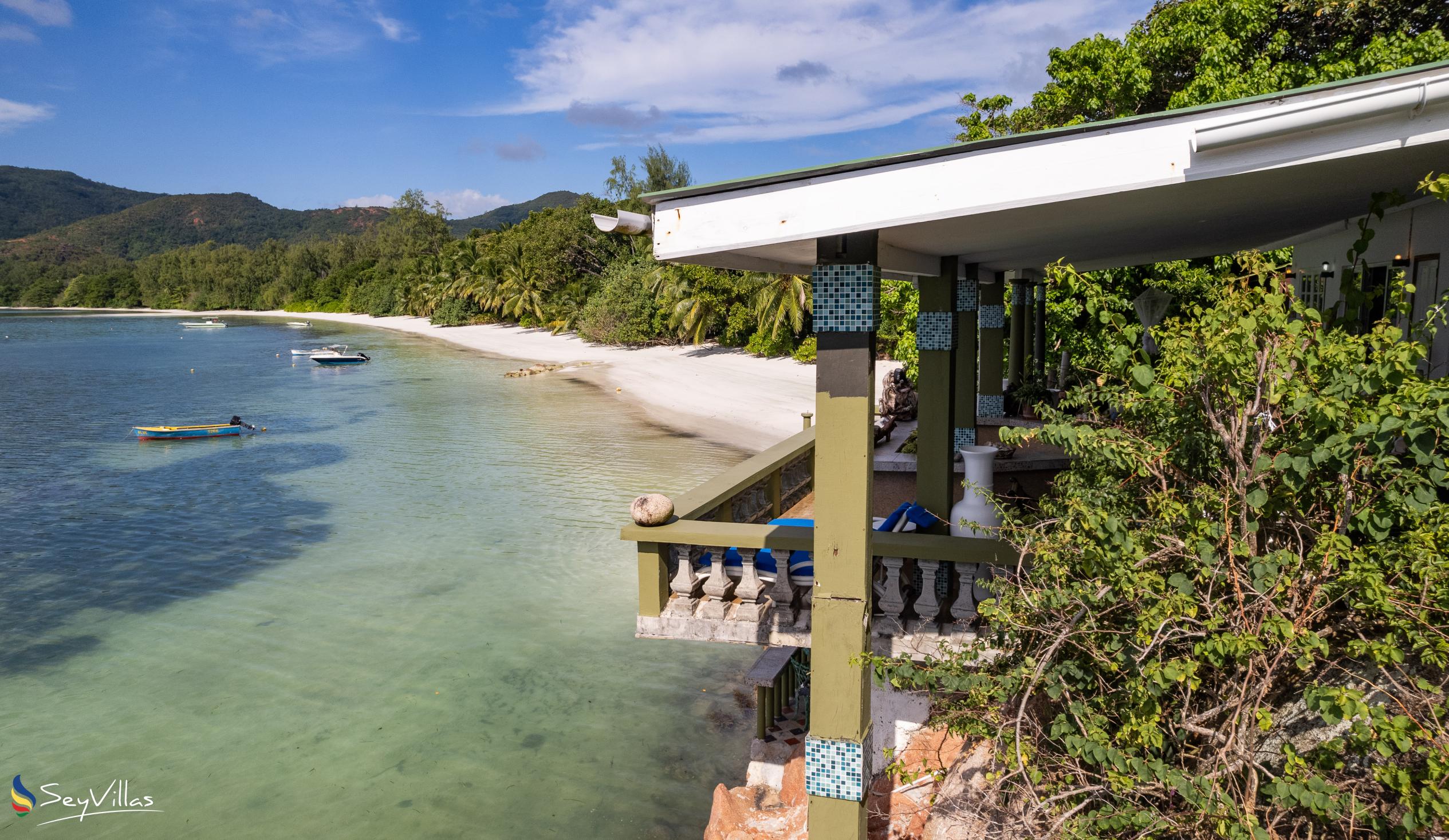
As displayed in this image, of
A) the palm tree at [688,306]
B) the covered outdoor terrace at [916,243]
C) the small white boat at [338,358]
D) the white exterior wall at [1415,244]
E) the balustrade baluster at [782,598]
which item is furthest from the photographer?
the small white boat at [338,358]

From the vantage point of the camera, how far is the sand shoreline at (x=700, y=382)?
27562 millimetres

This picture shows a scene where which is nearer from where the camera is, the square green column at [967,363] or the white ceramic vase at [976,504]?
the white ceramic vase at [976,504]

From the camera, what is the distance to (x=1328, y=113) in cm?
326

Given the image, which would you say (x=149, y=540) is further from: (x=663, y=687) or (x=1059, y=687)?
(x=1059, y=687)

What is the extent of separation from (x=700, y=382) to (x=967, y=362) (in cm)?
2628

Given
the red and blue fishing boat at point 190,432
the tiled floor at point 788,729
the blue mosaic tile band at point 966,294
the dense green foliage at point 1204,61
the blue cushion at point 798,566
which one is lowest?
the tiled floor at point 788,729

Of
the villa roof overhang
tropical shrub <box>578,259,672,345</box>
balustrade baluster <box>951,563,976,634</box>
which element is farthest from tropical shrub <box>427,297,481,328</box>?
the villa roof overhang

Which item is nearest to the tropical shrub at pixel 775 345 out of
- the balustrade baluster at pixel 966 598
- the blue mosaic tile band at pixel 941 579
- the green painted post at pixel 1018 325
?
the green painted post at pixel 1018 325

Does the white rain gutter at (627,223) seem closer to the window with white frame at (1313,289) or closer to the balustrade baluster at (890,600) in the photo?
the balustrade baluster at (890,600)

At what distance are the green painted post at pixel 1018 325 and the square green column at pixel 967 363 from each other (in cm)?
353

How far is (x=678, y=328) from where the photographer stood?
4600 cm

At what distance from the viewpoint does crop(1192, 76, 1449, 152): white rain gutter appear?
3145 millimetres

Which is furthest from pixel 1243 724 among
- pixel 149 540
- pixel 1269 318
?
pixel 149 540

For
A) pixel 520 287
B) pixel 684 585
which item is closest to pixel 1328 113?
pixel 684 585
